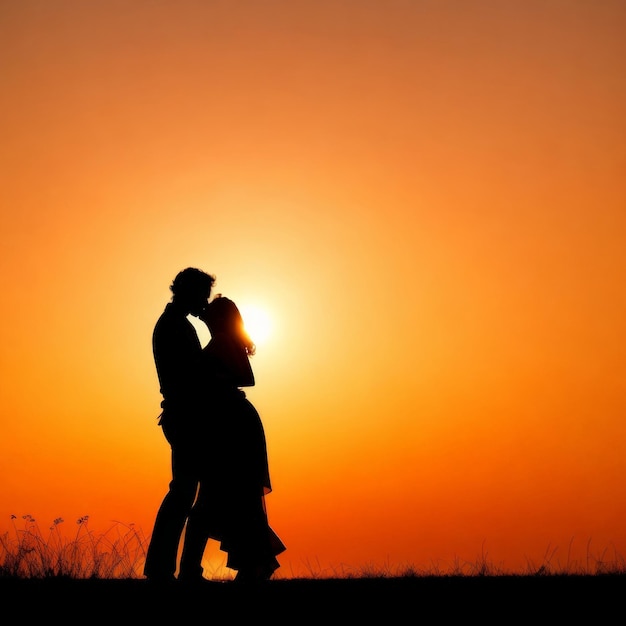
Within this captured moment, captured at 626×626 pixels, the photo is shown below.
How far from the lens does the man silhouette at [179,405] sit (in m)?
6.62

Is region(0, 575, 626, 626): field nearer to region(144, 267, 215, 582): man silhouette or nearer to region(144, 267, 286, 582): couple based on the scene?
region(144, 267, 215, 582): man silhouette

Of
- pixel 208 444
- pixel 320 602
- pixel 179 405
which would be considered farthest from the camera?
pixel 208 444

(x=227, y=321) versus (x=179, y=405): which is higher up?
(x=227, y=321)

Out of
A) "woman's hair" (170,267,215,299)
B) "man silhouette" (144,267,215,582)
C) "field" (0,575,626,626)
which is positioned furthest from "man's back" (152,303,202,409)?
"field" (0,575,626,626)

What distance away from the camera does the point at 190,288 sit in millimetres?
7016

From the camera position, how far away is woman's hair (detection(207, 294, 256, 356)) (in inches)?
285

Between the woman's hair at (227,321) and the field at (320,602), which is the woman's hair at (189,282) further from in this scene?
the field at (320,602)

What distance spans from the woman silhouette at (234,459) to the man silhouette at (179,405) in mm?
172

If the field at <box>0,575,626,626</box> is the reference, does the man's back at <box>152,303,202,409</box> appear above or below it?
above

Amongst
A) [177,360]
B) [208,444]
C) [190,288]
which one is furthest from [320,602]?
[190,288]

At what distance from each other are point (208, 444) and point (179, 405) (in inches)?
17.6

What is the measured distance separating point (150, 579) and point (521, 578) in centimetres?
279

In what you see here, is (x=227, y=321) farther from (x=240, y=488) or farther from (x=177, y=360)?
(x=240, y=488)

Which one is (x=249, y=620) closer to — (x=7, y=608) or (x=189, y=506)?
(x=7, y=608)
